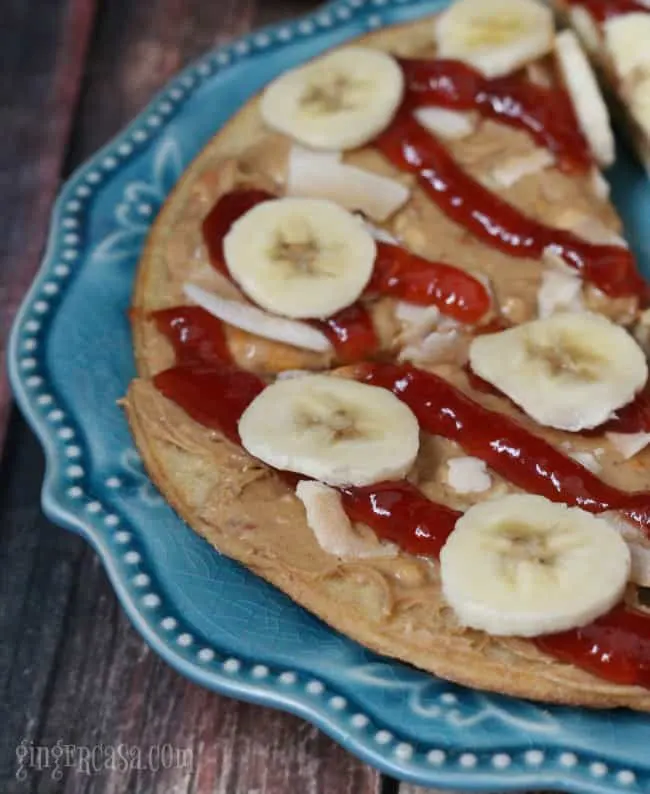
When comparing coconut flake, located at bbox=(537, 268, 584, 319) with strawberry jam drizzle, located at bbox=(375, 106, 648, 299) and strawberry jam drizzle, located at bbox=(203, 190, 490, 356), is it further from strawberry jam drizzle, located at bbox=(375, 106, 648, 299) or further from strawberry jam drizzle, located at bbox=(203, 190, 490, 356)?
strawberry jam drizzle, located at bbox=(203, 190, 490, 356)

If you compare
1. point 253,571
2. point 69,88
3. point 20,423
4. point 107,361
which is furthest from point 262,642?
point 69,88

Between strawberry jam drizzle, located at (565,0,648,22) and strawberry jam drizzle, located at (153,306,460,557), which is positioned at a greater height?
strawberry jam drizzle, located at (565,0,648,22)

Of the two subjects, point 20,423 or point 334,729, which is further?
point 20,423

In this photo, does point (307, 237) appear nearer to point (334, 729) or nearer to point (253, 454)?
point (253, 454)

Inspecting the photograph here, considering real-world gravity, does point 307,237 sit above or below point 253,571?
above

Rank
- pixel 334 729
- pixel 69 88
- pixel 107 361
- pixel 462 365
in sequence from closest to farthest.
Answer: pixel 334 729 < pixel 462 365 < pixel 107 361 < pixel 69 88

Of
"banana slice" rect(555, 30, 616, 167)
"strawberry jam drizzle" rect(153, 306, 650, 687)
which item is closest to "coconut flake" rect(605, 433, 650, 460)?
"strawberry jam drizzle" rect(153, 306, 650, 687)
